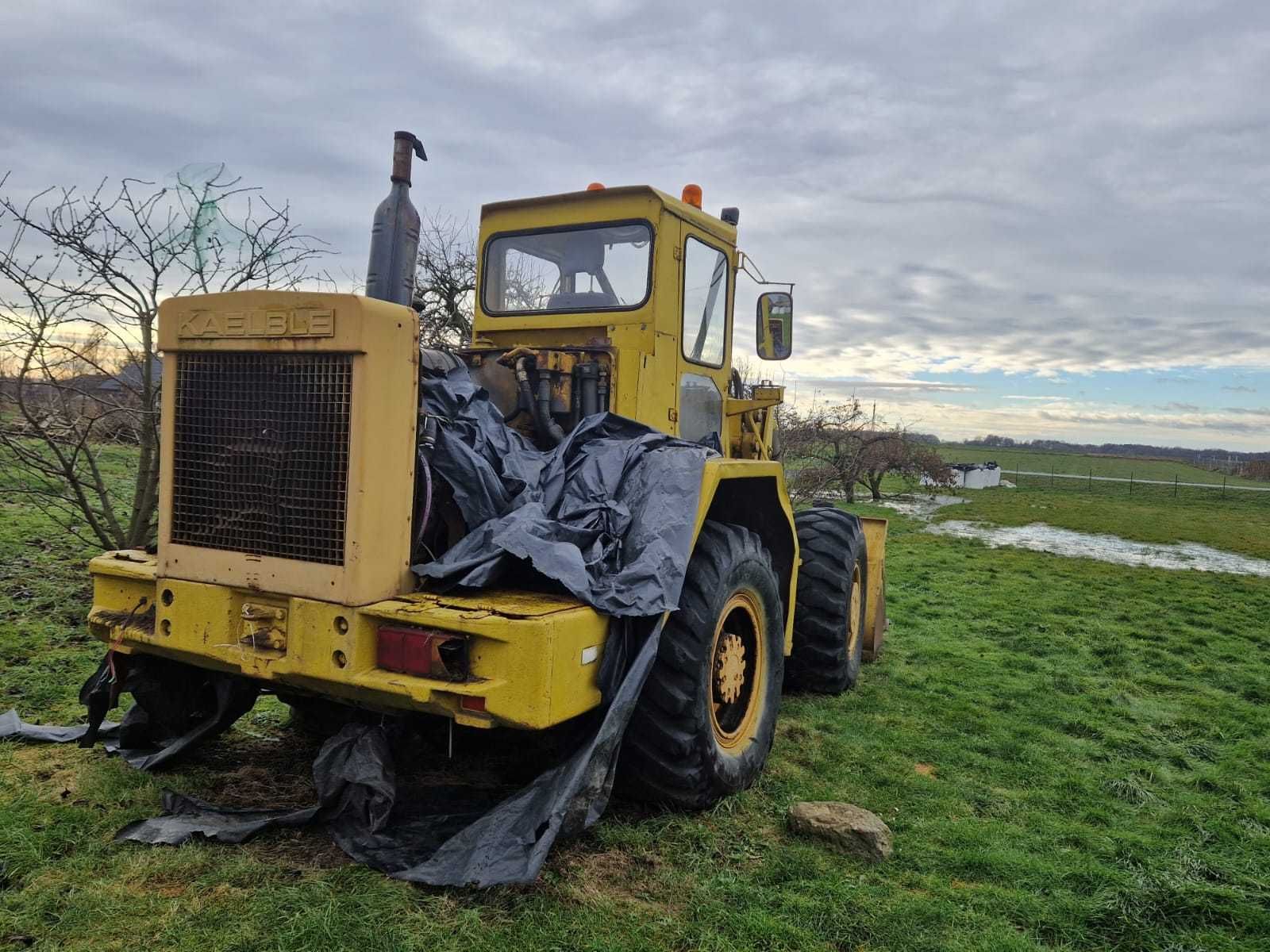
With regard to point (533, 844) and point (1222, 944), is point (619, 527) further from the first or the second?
point (1222, 944)

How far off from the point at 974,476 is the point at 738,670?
32.2 metres

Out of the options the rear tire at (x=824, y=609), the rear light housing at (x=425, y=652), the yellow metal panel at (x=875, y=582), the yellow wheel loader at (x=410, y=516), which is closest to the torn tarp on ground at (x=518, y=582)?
→ the yellow wheel loader at (x=410, y=516)

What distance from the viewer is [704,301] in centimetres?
514

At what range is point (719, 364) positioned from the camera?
5438 mm

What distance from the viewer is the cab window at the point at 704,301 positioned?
4.93 metres

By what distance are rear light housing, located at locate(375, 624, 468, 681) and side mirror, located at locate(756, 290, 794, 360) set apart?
10.9ft

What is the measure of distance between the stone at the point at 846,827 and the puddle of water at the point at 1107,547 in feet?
42.2

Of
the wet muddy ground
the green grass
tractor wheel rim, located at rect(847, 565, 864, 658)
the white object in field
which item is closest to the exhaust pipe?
tractor wheel rim, located at rect(847, 565, 864, 658)

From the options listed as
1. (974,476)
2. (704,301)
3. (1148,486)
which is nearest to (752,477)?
(704,301)

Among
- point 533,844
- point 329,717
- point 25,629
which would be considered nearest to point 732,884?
point 533,844

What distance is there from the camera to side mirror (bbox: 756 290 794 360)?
5.67 meters

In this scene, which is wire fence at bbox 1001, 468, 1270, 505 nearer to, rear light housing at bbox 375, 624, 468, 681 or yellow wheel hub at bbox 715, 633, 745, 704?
yellow wheel hub at bbox 715, 633, 745, 704

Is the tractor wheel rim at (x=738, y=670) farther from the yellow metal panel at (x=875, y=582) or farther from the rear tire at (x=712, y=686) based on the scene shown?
the yellow metal panel at (x=875, y=582)

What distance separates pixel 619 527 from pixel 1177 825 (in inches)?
117
